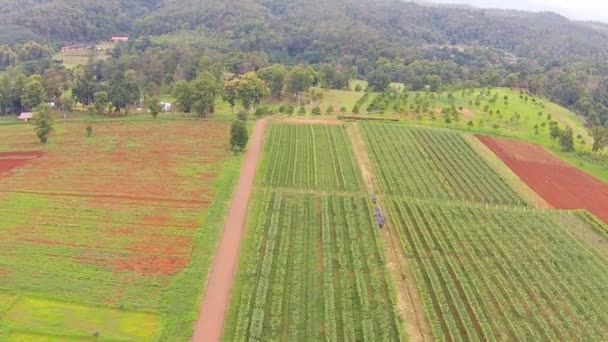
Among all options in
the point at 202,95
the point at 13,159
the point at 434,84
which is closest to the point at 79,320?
the point at 13,159

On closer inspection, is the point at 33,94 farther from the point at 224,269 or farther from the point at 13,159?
the point at 224,269

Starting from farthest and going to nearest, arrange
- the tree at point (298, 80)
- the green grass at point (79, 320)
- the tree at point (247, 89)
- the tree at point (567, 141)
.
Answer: the tree at point (298, 80)
the tree at point (247, 89)
the tree at point (567, 141)
the green grass at point (79, 320)

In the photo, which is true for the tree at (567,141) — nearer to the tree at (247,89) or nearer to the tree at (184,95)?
the tree at (247,89)

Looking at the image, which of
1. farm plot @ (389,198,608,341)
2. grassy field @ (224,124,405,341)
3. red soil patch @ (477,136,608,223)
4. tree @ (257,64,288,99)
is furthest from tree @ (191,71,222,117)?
red soil patch @ (477,136,608,223)

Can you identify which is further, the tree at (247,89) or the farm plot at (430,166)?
the tree at (247,89)

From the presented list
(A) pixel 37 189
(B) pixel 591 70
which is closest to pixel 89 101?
(A) pixel 37 189

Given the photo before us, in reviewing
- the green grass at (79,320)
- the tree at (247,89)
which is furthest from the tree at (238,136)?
the green grass at (79,320)
